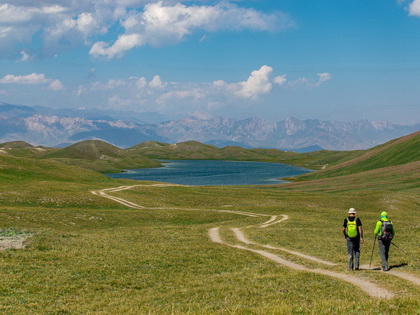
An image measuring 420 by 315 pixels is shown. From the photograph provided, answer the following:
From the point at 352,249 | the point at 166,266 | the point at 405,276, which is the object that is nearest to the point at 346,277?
the point at 352,249

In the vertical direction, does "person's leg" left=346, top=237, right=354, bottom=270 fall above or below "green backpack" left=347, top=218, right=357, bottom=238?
below

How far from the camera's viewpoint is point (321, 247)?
37.0 metres

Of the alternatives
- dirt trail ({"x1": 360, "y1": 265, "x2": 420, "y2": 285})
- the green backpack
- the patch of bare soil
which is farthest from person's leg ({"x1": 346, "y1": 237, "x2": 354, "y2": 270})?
the patch of bare soil

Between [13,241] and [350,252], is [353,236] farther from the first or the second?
[13,241]

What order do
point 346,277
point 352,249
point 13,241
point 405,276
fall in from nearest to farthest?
point 346,277, point 405,276, point 352,249, point 13,241

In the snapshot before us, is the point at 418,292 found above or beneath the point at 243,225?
above

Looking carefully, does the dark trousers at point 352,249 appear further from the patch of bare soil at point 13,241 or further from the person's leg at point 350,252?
the patch of bare soil at point 13,241

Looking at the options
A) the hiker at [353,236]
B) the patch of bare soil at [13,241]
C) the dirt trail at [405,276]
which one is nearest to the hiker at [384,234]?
the dirt trail at [405,276]

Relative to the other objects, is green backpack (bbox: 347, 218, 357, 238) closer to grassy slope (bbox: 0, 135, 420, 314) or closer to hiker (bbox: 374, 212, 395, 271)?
hiker (bbox: 374, 212, 395, 271)

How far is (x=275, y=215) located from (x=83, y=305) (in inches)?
2123

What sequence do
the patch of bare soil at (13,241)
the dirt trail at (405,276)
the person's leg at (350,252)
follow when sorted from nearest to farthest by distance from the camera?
the dirt trail at (405,276)
the person's leg at (350,252)
the patch of bare soil at (13,241)

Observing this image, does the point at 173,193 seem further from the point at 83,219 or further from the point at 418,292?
the point at 418,292

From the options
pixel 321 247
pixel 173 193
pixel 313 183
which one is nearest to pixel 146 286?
pixel 321 247

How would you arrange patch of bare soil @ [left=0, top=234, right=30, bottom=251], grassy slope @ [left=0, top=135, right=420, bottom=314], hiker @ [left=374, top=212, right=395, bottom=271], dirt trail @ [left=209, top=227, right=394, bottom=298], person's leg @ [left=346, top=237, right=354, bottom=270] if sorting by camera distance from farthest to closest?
patch of bare soil @ [left=0, top=234, right=30, bottom=251] → hiker @ [left=374, top=212, right=395, bottom=271] → person's leg @ [left=346, top=237, right=354, bottom=270] → dirt trail @ [left=209, top=227, right=394, bottom=298] → grassy slope @ [left=0, top=135, right=420, bottom=314]
